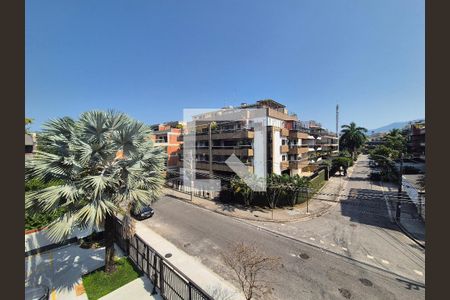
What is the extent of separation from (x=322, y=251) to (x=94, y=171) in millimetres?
Answer: 13945

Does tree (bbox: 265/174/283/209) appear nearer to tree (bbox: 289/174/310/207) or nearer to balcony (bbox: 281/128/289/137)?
tree (bbox: 289/174/310/207)

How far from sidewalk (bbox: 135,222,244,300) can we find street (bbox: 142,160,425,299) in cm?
47

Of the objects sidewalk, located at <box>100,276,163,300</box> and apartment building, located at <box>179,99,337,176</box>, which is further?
apartment building, located at <box>179,99,337,176</box>

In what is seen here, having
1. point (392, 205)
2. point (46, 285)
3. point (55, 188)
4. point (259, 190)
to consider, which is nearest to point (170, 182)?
point (259, 190)

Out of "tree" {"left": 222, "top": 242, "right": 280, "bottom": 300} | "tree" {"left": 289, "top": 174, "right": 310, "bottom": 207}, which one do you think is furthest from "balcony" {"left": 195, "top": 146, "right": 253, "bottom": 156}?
"tree" {"left": 222, "top": 242, "right": 280, "bottom": 300}

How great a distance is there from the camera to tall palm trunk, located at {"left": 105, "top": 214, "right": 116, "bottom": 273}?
8719mm

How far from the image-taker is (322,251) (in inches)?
477

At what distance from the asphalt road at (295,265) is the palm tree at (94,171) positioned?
569 cm

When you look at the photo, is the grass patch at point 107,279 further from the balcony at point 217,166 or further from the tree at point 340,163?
the tree at point 340,163

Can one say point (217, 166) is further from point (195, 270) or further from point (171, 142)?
point (195, 270)

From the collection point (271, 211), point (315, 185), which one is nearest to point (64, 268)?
point (271, 211)

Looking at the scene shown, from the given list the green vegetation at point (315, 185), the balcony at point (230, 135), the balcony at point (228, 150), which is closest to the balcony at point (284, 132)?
the balcony at point (230, 135)

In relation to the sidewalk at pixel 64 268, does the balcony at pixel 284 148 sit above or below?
above

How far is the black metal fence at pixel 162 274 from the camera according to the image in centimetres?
650
